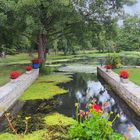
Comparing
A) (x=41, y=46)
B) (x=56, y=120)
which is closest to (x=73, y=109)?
(x=56, y=120)

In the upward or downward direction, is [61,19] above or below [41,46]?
above

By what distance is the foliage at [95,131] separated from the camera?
491 cm

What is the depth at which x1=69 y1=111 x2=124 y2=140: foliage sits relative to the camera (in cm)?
491

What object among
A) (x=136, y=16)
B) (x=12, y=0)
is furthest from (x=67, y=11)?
(x=136, y=16)

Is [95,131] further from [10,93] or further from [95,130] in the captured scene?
[10,93]

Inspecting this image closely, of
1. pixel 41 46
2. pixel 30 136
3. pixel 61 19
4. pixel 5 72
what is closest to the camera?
pixel 30 136

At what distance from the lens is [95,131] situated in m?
4.92

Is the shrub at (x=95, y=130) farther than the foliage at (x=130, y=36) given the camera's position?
No

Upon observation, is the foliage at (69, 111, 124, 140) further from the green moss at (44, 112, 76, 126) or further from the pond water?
the green moss at (44, 112, 76, 126)

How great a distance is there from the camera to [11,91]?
13.9m

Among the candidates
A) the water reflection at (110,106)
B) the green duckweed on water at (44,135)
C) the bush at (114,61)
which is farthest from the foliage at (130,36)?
the green duckweed on water at (44,135)

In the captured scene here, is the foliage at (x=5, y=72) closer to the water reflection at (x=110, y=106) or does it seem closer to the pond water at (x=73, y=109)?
the pond water at (x=73, y=109)

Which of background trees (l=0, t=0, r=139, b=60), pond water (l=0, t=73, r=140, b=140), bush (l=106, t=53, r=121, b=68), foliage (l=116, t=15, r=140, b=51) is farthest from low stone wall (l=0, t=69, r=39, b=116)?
foliage (l=116, t=15, r=140, b=51)

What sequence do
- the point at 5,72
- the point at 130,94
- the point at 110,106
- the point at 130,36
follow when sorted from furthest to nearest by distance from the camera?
the point at 130,36 → the point at 5,72 → the point at 110,106 → the point at 130,94
